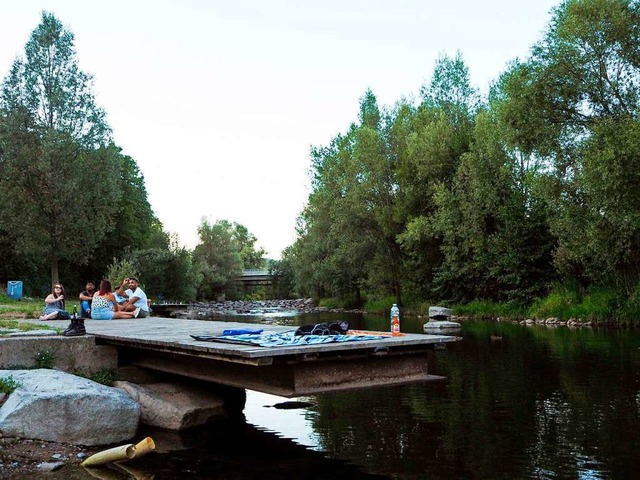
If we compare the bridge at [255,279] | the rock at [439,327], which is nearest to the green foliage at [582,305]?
the rock at [439,327]

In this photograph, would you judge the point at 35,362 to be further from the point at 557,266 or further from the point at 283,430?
the point at 557,266

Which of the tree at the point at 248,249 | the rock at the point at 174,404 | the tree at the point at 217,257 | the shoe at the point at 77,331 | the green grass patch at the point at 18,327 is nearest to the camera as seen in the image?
the rock at the point at 174,404

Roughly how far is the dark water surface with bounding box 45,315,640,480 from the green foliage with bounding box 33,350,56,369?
2.79 m

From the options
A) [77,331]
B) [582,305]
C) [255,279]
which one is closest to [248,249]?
[255,279]

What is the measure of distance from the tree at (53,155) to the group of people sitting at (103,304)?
20.6 m

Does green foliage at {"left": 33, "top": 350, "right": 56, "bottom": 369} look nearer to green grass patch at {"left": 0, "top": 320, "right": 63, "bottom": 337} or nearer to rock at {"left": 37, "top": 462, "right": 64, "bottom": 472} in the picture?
green grass patch at {"left": 0, "top": 320, "right": 63, "bottom": 337}

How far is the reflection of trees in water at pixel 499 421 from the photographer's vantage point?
846 cm

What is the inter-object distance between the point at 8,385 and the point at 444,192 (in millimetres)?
35384

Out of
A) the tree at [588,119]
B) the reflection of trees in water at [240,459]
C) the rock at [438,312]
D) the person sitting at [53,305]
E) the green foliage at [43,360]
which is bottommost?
the reflection of trees in water at [240,459]

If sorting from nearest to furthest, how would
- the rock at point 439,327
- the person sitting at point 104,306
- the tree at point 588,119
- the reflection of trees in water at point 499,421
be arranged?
the reflection of trees in water at point 499,421 < the person sitting at point 104,306 < the tree at point 588,119 < the rock at point 439,327

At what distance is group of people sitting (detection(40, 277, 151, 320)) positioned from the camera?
17.7 meters

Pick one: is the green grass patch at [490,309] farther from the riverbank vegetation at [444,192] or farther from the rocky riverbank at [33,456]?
the rocky riverbank at [33,456]

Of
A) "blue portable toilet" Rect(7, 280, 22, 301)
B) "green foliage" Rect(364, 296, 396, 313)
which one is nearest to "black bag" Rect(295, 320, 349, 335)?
"blue portable toilet" Rect(7, 280, 22, 301)

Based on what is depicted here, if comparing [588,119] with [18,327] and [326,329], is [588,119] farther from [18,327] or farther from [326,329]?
[18,327]
